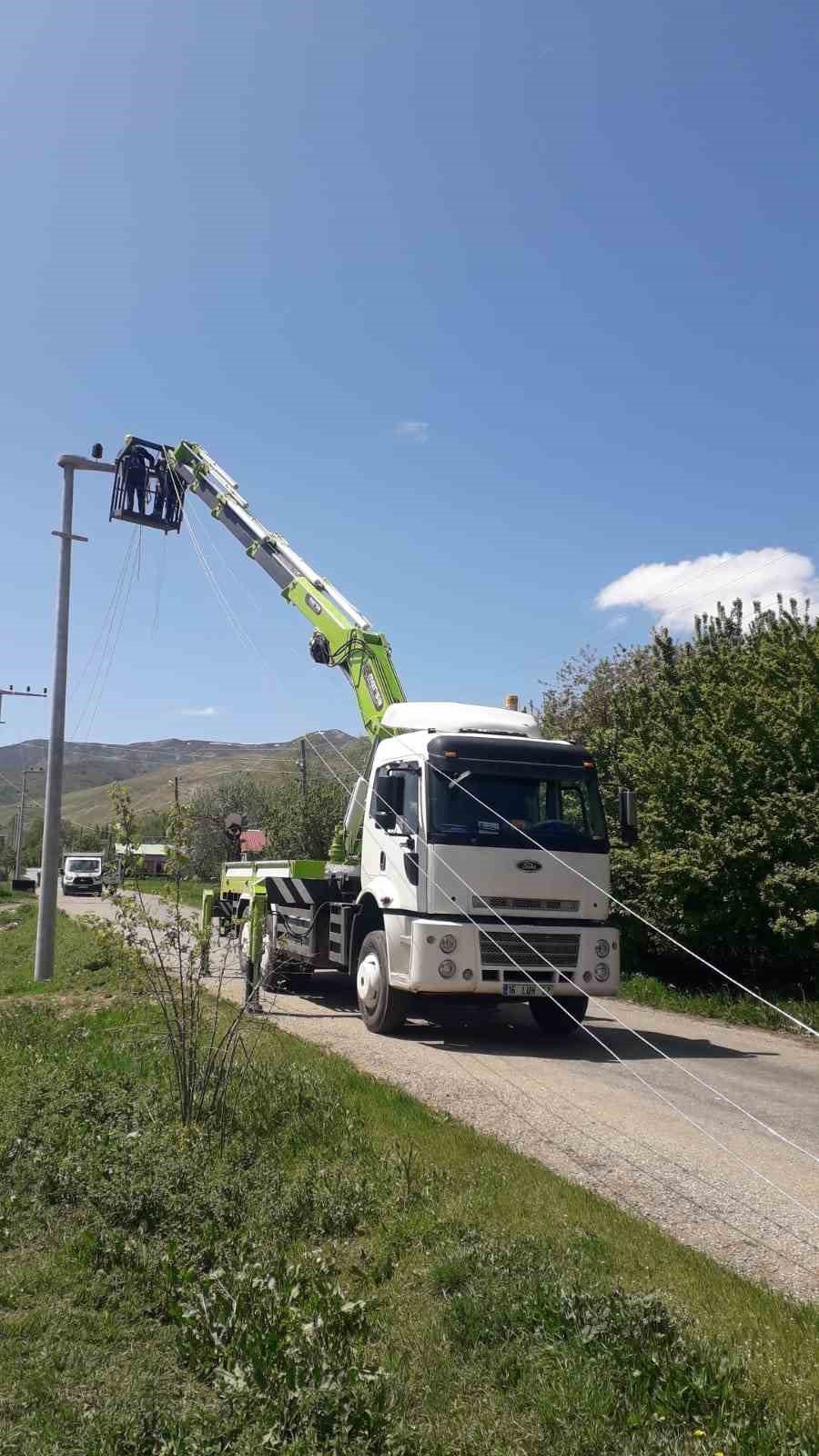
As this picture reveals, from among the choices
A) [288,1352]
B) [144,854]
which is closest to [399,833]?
[144,854]

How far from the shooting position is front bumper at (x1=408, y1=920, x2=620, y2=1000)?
10797 mm

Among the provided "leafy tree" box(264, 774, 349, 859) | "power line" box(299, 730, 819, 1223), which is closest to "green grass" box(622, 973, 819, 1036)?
"power line" box(299, 730, 819, 1223)

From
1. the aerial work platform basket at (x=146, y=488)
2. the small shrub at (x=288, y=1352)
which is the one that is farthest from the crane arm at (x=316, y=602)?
the small shrub at (x=288, y=1352)

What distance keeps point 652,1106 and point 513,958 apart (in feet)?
8.70

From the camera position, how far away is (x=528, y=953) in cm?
1115

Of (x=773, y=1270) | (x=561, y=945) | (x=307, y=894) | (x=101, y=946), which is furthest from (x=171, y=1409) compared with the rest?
(x=307, y=894)

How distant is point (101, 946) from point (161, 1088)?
1481 mm

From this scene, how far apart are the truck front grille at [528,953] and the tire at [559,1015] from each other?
1.03m

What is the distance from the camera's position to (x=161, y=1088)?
805cm

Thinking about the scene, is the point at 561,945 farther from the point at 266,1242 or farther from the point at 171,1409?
the point at 171,1409

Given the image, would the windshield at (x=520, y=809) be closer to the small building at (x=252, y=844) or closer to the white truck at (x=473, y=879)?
the white truck at (x=473, y=879)

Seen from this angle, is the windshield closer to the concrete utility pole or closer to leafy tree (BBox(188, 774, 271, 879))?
the concrete utility pole

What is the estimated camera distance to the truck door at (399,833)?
11.3m

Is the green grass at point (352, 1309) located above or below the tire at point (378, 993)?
below
